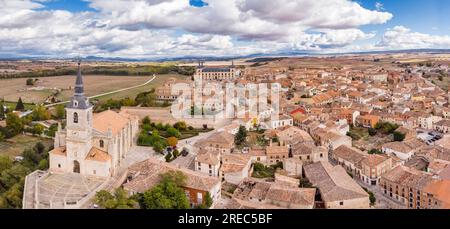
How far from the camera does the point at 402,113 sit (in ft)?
95.9

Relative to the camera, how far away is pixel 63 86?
4603 centimetres

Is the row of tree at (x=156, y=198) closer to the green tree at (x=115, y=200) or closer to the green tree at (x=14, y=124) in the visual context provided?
the green tree at (x=115, y=200)

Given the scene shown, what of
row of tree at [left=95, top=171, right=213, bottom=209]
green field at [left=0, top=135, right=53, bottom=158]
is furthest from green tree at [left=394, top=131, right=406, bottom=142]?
green field at [left=0, top=135, right=53, bottom=158]

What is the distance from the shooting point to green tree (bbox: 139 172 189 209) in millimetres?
12234

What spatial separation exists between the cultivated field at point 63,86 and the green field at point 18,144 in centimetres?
1453

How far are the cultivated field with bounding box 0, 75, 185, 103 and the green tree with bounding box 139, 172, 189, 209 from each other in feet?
93.8

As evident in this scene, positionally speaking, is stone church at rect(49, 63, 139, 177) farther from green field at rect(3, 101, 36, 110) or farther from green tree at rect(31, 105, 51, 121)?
green field at rect(3, 101, 36, 110)

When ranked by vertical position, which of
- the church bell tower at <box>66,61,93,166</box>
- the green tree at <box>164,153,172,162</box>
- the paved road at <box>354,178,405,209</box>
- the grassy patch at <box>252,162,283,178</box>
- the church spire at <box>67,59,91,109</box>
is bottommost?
the paved road at <box>354,178,405,209</box>

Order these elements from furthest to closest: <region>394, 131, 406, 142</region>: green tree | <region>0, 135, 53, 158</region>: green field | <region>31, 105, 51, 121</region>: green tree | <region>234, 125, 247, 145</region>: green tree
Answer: <region>31, 105, 51, 121</region>: green tree < <region>394, 131, 406, 142</region>: green tree < <region>0, 135, 53, 158</region>: green field < <region>234, 125, 247, 145</region>: green tree

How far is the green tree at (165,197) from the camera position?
1223 centimetres
